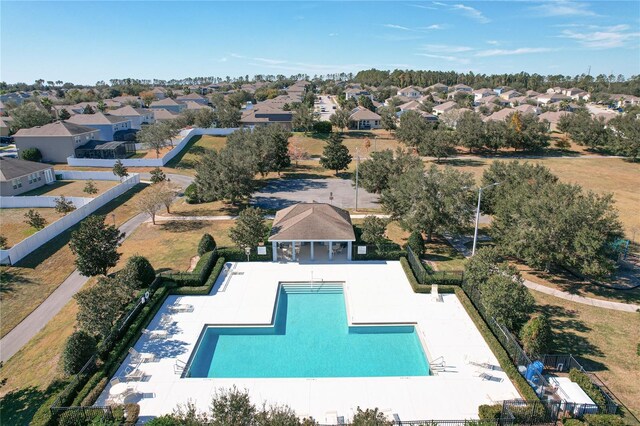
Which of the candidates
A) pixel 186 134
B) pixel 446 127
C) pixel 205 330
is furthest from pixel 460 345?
pixel 446 127

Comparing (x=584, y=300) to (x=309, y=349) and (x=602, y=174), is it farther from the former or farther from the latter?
(x=602, y=174)

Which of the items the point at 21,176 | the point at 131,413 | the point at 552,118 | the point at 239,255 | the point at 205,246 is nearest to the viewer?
the point at 131,413

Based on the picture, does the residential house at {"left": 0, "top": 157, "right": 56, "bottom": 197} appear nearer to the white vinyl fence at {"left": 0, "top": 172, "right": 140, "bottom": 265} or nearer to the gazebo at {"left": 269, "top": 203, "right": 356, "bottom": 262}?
the white vinyl fence at {"left": 0, "top": 172, "right": 140, "bottom": 265}

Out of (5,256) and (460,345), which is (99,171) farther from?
(460,345)

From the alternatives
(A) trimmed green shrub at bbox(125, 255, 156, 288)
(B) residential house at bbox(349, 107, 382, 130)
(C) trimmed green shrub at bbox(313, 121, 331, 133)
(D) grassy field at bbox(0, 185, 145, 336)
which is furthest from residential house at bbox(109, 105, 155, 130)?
(A) trimmed green shrub at bbox(125, 255, 156, 288)

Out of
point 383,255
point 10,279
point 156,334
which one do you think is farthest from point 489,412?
point 10,279
